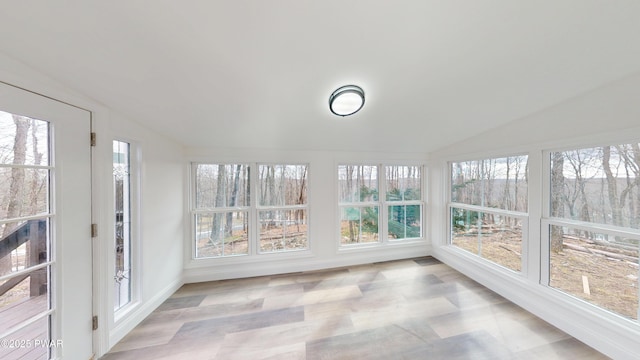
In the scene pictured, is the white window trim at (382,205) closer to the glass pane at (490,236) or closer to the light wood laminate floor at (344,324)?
the glass pane at (490,236)

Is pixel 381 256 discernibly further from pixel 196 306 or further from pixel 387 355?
pixel 196 306

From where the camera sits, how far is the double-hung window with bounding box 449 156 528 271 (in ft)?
7.88

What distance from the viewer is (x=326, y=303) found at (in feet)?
7.43

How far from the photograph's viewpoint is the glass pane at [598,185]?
164 centimetres

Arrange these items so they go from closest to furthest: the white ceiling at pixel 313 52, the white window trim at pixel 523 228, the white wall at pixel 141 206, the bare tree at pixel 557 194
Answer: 1. the white ceiling at pixel 313 52
2. the white wall at pixel 141 206
3. the bare tree at pixel 557 194
4. the white window trim at pixel 523 228

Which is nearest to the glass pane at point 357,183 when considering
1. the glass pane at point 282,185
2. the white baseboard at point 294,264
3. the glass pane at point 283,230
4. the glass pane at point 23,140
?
the glass pane at point 282,185

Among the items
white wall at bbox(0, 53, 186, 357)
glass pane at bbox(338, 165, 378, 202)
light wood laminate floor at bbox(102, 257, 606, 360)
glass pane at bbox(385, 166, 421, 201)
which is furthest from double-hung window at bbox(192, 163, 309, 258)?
glass pane at bbox(385, 166, 421, 201)

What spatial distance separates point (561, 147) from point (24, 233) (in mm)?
4119

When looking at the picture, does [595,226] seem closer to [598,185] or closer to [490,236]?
[598,185]

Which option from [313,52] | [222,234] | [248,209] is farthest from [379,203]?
[313,52]

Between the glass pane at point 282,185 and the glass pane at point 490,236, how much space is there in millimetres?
2404

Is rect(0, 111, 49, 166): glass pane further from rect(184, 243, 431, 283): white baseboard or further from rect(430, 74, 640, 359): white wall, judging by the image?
rect(430, 74, 640, 359): white wall

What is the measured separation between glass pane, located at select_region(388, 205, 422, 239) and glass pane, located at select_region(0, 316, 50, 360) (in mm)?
3615

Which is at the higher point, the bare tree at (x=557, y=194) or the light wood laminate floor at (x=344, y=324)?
the bare tree at (x=557, y=194)
